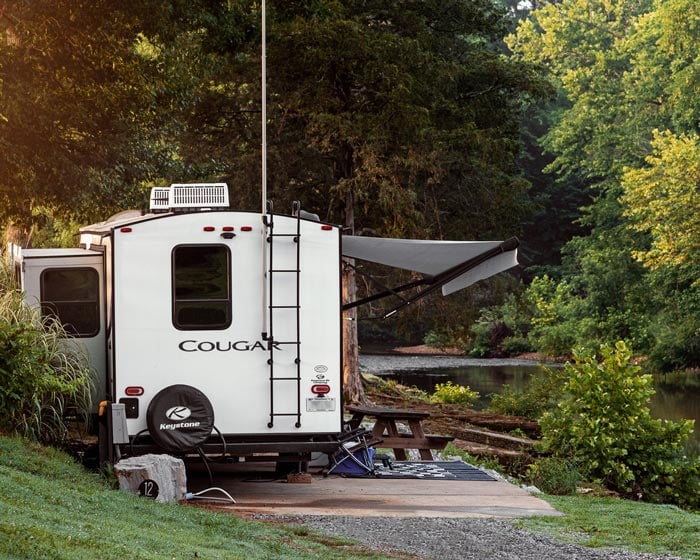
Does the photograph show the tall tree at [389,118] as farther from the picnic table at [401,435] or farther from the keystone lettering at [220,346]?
the keystone lettering at [220,346]

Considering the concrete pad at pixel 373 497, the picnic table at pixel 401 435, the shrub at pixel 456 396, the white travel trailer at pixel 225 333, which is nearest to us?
the concrete pad at pixel 373 497

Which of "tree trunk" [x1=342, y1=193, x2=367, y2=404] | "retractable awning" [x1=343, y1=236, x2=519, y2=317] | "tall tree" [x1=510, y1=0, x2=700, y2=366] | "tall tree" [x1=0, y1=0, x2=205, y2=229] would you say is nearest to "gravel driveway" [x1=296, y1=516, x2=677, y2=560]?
"retractable awning" [x1=343, y1=236, x2=519, y2=317]

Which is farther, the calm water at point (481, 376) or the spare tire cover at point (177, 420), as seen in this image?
the calm water at point (481, 376)

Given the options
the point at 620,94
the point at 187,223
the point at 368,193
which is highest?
the point at 620,94

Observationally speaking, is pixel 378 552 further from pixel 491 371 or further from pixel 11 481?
pixel 491 371

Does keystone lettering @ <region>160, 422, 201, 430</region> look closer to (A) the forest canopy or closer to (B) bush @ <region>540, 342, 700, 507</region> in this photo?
(B) bush @ <region>540, 342, 700, 507</region>

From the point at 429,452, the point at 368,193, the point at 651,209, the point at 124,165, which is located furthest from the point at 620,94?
the point at 429,452

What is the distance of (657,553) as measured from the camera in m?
9.55

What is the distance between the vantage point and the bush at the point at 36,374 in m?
11.8

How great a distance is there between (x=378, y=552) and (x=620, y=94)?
1592 inches

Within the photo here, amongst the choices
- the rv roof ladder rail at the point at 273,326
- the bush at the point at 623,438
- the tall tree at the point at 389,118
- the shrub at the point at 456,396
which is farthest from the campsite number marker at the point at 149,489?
the shrub at the point at 456,396

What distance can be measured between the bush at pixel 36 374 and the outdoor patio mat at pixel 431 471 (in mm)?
3413

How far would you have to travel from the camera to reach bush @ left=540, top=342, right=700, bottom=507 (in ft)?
50.4

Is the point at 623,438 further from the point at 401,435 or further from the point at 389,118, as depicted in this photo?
the point at 389,118
